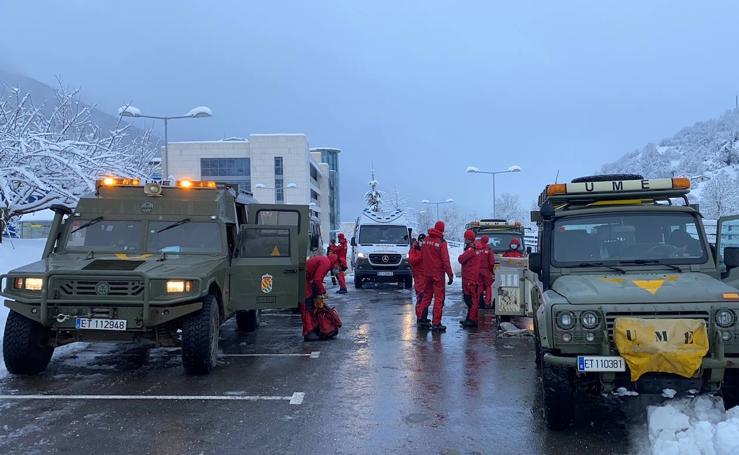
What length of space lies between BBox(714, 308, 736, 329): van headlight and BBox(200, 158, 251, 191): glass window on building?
74.7 m

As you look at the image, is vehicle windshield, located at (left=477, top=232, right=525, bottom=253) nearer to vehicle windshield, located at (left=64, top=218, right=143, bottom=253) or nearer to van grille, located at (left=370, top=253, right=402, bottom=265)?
van grille, located at (left=370, top=253, right=402, bottom=265)

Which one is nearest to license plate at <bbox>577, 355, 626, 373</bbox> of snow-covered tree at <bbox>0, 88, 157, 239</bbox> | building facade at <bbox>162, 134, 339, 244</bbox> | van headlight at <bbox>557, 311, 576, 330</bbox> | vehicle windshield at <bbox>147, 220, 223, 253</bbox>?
→ van headlight at <bbox>557, 311, 576, 330</bbox>

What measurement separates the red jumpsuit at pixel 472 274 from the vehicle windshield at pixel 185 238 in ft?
15.7

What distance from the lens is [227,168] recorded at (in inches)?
3049

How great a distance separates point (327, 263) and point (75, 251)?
349cm

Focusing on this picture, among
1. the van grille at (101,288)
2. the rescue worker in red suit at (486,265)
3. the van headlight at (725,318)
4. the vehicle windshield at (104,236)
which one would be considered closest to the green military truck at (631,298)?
the van headlight at (725,318)

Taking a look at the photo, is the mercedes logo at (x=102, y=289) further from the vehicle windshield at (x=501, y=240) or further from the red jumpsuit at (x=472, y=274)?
the vehicle windshield at (x=501, y=240)

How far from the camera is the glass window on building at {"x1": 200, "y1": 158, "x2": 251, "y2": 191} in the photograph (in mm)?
77125

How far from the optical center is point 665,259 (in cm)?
582

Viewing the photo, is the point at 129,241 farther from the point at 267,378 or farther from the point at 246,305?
the point at 267,378

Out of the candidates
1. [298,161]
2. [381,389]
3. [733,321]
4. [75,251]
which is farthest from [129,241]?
[298,161]

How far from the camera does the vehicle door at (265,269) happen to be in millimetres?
8594

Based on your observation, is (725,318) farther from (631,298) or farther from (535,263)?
(535,263)

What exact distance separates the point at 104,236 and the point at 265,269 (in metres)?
2.22
